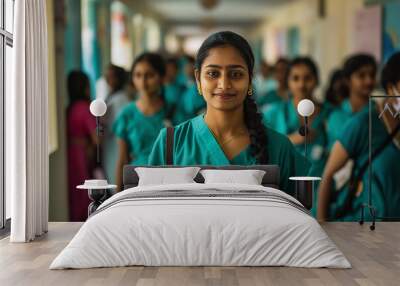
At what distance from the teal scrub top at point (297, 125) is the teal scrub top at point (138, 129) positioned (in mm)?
1179

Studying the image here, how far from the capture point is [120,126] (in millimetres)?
6988

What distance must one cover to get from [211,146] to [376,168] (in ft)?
6.20

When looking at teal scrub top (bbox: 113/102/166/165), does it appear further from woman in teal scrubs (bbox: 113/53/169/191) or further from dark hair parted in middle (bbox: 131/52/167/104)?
dark hair parted in middle (bbox: 131/52/167/104)

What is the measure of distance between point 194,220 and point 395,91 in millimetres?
3578

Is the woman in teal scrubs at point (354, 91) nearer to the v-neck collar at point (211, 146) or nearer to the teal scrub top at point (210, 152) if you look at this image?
the teal scrub top at point (210, 152)

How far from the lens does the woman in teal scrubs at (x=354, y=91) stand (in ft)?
22.7

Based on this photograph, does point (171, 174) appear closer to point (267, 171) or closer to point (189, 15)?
point (267, 171)

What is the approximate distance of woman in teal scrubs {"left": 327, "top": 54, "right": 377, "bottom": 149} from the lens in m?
6.92

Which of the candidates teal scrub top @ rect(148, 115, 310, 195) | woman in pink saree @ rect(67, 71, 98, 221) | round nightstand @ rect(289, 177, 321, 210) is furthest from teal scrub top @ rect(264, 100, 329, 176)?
woman in pink saree @ rect(67, 71, 98, 221)

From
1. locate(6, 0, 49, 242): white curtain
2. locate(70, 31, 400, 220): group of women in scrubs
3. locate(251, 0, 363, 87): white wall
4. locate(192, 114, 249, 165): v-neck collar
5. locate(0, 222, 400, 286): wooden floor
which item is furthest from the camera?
locate(251, 0, 363, 87): white wall

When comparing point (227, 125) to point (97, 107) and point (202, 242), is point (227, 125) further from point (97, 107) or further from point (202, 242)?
point (202, 242)

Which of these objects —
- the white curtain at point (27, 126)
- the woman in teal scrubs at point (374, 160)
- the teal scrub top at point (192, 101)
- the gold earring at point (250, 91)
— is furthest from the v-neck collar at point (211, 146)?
the white curtain at point (27, 126)

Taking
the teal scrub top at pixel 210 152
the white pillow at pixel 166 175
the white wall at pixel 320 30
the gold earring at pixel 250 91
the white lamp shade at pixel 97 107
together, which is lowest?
the white pillow at pixel 166 175

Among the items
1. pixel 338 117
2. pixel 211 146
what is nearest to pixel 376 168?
pixel 338 117
